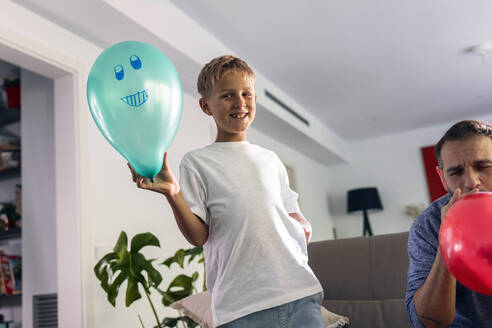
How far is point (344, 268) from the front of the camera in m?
2.00

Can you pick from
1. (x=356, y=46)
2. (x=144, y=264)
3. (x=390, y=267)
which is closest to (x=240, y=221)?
(x=390, y=267)

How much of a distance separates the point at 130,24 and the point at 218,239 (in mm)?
1947

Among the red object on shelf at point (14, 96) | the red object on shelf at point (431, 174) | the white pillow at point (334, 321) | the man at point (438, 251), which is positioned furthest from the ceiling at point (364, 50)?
the man at point (438, 251)

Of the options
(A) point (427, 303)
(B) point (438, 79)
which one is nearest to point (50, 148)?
(A) point (427, 303)

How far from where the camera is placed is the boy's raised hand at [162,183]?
0.89m

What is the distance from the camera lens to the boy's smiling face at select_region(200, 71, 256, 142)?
1119mm

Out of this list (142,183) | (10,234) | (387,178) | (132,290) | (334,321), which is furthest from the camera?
(387,178)

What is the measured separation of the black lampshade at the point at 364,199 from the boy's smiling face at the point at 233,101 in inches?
217

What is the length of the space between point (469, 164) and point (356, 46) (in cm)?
319

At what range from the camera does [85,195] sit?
100.0 inches

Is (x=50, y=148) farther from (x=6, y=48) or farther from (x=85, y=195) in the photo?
(x=6, y=48)

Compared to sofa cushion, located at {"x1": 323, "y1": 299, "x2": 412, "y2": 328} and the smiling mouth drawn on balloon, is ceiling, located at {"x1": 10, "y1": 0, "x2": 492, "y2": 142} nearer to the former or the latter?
the smiling mouth drawn on balloon

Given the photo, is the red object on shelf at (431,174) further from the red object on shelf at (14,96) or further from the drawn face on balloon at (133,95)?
the drawn face on balloon at (133,95)

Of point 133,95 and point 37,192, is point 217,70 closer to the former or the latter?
point 133,95
